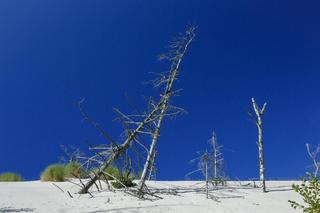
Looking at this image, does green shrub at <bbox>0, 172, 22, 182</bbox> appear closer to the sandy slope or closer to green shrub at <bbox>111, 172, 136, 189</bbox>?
the sandy slope

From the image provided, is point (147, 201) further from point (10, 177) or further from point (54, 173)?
point (10, 177)

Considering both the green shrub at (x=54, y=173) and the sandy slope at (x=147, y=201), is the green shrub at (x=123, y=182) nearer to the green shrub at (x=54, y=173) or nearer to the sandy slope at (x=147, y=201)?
the sandy slope at (x=147, y=201)

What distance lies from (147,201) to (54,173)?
6898mm

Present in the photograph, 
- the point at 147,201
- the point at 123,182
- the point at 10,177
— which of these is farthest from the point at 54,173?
A: the point at 147,201

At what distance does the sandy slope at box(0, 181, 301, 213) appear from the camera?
9.61 meters

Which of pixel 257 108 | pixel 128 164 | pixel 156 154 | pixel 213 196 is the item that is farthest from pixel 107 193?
pixel 257 108

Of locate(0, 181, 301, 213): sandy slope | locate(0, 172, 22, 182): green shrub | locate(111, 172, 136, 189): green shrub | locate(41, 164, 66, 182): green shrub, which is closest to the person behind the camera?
locate(0, 181, 301, 213): sandy slope

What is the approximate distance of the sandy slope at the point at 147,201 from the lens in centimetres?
961

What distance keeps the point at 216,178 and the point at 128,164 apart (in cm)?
354

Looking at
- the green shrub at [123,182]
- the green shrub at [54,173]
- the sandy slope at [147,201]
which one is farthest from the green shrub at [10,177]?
the green shrub at [123,182]

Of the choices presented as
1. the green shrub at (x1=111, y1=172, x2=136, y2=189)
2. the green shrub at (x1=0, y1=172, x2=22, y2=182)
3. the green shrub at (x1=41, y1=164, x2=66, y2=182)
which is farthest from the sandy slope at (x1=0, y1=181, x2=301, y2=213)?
the green shrub at (x1=0, y1=172, x2=22, y2=182)

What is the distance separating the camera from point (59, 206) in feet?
32.4

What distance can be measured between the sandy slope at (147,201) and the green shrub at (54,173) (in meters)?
3.05

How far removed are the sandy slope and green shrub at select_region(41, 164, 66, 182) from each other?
10.0ft
